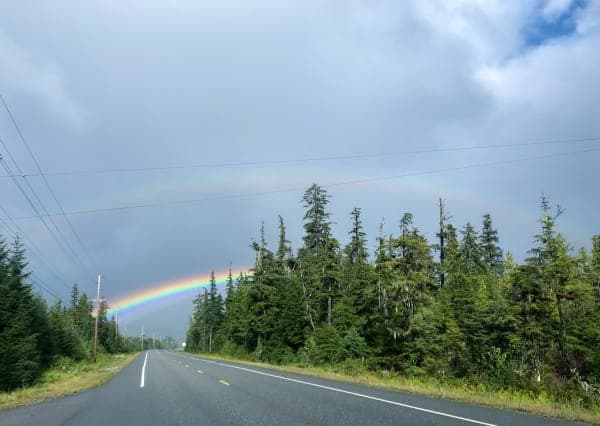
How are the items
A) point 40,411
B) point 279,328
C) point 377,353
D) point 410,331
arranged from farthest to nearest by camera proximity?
point 279,328
point 377,353
point 410,331
point 40,411

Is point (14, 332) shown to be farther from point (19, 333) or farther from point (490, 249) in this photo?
point (490, 249)

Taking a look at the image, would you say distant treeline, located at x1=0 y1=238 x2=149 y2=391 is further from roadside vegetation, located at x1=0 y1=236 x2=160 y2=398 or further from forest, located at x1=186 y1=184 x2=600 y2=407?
forest, located at x1=186 y1=184 x2=600 y2=407

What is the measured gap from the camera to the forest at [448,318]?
28163 mm

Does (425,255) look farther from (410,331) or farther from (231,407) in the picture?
(231,407)

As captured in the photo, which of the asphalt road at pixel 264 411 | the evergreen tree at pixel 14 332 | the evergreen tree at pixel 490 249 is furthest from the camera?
the evergreen tree at pixel 490 249

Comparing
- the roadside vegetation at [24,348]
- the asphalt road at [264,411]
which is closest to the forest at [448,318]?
the asphalt road at [264,411]

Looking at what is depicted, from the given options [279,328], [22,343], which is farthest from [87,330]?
[22,343]

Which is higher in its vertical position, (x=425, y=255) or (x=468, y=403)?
(x=425, y=255)

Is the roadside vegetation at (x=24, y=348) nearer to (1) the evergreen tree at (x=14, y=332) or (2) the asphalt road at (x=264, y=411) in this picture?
(1) the evergreen tree at (x=14, y=332)

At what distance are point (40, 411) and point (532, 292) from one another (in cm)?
2959

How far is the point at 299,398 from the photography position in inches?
529

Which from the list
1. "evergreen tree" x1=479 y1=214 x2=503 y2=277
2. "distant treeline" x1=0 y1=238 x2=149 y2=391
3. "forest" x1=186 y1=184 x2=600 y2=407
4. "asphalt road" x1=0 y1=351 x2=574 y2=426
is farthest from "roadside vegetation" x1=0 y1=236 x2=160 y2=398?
"evergreen tree" x1=479 y1=214 x2=503 y2=277

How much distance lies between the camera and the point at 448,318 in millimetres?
34156

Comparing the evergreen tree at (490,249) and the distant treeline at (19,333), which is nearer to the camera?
the distant treeline at (19,333)
